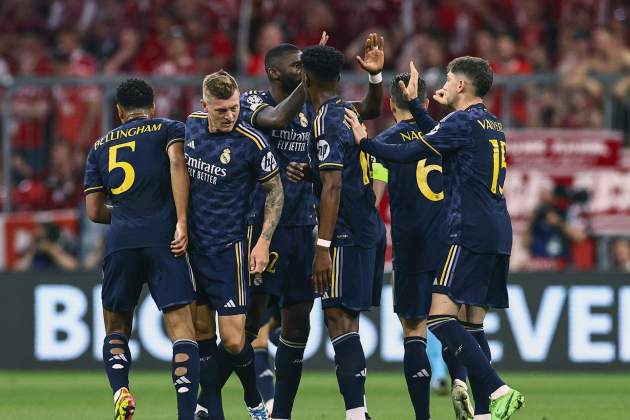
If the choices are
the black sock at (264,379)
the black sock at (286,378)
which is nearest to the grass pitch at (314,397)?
the black sock at (264,379)

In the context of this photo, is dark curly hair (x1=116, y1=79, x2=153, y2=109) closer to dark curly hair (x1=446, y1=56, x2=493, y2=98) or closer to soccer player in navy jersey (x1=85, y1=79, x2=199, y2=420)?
soccer player in navy jersey (x1=85, y1=79, x2=199, y2=420)

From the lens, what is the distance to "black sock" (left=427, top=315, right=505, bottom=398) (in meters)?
9.02

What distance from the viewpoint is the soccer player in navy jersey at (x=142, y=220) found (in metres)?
9.14

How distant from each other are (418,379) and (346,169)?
156 centimetres

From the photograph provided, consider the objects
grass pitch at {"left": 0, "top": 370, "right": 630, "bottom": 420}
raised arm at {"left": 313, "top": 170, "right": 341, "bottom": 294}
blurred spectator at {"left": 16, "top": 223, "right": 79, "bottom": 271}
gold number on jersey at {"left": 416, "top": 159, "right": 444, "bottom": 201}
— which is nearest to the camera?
raised arm at {"left": 313, "top": 170, "right": 341, "bottom": 294}

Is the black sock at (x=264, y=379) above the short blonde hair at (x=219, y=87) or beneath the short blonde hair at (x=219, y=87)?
beneath

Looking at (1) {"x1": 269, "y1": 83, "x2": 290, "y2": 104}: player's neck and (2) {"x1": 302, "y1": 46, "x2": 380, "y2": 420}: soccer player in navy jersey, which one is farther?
(1) {"x1": 269, "y1": 83, "x2": 290, "y2": 104}: player's neck

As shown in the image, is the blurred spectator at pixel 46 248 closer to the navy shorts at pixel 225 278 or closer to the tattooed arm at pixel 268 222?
the navy shorts at pixel 225 278

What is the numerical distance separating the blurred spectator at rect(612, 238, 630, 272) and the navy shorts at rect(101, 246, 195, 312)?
8025 millimetres

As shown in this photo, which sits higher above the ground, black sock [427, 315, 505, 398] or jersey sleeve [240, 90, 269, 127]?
jersey sleeve [240, 90, 269, 127]

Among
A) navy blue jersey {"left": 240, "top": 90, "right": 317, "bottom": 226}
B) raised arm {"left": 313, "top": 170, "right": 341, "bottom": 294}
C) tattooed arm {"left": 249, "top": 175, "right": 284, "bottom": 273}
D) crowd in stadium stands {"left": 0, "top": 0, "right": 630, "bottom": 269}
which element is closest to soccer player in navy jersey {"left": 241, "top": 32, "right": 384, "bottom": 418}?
navy blue jersey {"left": 240, "top": 90, "right": 317, "bottom": 226}

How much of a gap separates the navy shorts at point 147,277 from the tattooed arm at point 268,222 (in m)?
0.45

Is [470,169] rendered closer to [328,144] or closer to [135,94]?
[328,144]

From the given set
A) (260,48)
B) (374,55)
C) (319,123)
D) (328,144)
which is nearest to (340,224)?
(328,144)
